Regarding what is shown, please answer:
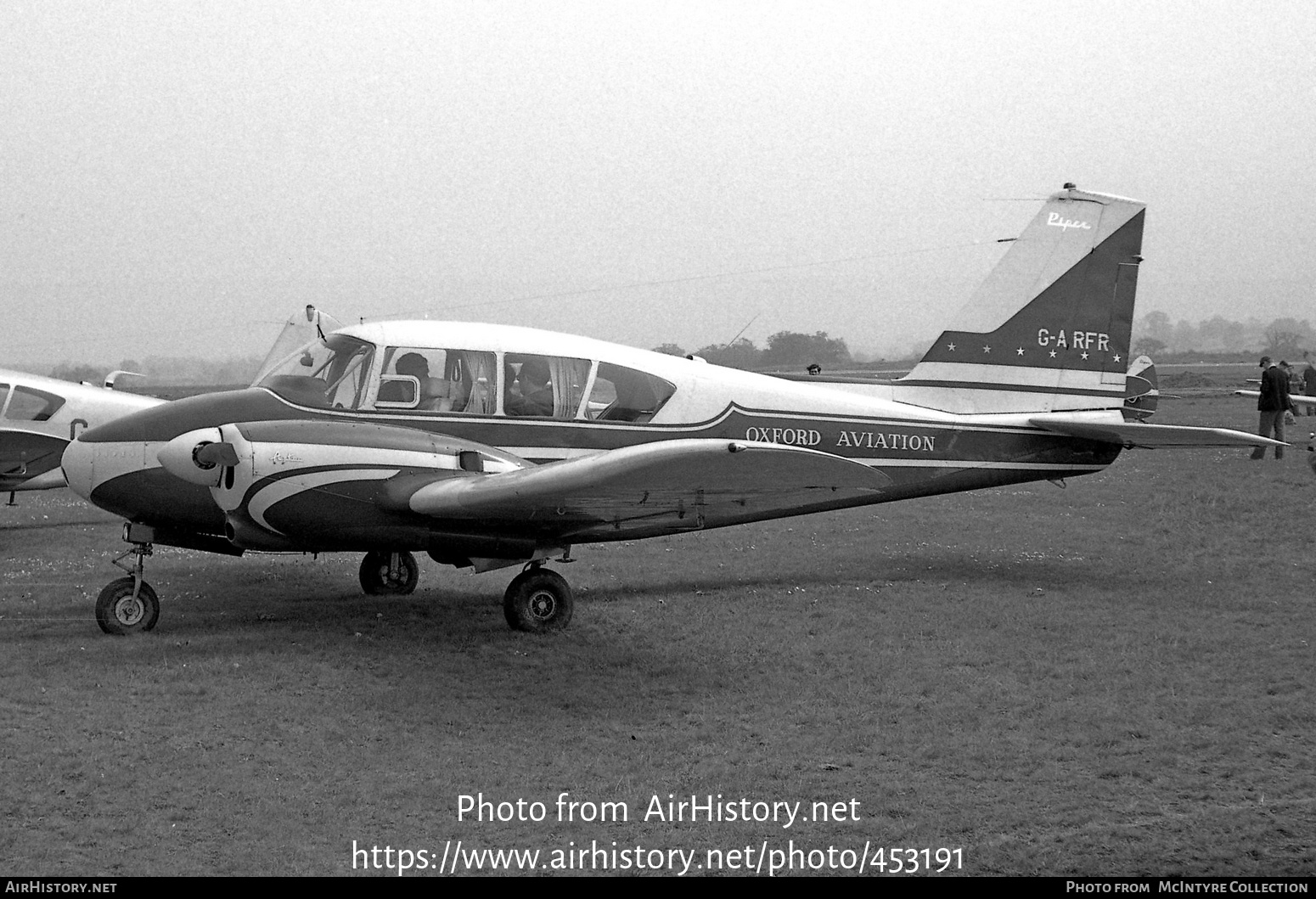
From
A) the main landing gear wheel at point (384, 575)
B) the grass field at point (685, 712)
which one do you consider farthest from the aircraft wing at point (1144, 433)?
the main landing gear wheel at point (384, 575)

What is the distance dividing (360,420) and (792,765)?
14.1 feet

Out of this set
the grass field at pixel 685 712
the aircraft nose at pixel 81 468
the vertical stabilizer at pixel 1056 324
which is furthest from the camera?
the vertical stabilizer at pixel 1056 324

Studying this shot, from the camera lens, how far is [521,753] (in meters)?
5.68

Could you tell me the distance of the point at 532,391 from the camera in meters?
8.77

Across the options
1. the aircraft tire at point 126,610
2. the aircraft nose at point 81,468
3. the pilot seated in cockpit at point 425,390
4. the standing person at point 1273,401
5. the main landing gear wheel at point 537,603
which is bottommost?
the aircraft tire at point 126,610

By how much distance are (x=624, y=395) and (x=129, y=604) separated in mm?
3853

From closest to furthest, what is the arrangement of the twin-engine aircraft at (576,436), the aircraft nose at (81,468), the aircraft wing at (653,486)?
the aircraft wing at (653,486) → the twin-engine aircraft at (576,436) → the aircraft nose at (81,468)

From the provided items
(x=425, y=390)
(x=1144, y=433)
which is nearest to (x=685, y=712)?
(x=425, y=390)

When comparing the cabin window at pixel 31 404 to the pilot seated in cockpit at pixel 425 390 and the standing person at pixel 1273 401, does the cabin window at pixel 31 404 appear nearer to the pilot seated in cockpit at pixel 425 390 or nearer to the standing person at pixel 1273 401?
the pilot seated in cockpit at pixel 425 390

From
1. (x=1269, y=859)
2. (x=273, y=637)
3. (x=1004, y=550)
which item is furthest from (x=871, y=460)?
(x=1269, y=859)

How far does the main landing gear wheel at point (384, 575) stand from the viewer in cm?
946

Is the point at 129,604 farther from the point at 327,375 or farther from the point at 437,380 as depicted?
the point at 437,380

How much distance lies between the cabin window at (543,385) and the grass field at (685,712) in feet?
5.19
